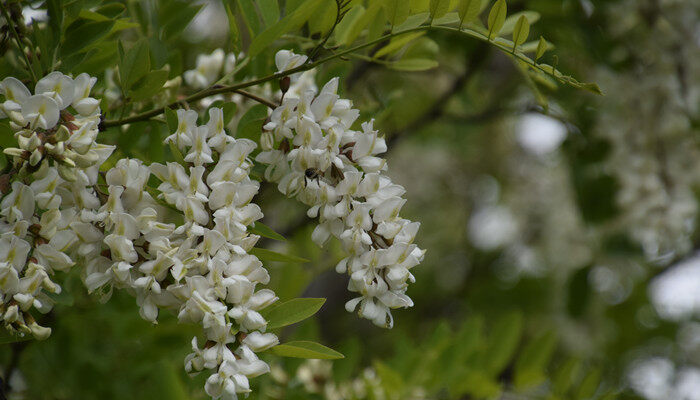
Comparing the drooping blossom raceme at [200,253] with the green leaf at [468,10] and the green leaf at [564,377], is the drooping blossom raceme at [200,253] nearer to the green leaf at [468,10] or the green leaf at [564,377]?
the green leaf at [468,10]

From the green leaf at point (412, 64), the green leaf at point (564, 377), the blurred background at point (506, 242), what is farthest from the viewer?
the green leaf at point (564, 377)

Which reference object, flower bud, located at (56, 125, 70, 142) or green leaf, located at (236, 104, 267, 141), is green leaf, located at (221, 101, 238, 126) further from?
flower bud, located at (56, 125, 70, 142)

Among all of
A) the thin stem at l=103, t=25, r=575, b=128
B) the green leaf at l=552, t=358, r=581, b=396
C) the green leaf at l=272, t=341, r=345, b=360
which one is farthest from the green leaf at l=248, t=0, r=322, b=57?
the green leaf at l=552, t=358, r=581, b=396

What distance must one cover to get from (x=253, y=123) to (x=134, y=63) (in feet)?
0.39

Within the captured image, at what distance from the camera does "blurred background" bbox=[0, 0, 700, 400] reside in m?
1.05

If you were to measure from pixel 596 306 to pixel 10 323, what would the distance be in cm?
205

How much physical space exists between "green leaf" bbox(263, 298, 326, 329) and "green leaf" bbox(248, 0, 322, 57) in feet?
0.76

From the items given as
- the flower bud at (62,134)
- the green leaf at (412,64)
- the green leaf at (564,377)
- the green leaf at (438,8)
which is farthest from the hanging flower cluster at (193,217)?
the green leaf at (564,377)

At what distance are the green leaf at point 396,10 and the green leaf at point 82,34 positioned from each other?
0.26 metres

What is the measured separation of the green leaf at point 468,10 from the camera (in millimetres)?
624

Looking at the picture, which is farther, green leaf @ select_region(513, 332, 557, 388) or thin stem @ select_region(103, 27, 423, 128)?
green leaf @ select_region(513, 332, 557, 388)

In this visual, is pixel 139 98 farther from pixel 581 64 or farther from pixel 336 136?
pixel 581 64

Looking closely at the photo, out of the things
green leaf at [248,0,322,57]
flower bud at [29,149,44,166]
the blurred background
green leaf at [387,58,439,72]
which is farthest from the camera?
the blurred background

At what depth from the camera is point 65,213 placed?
54cm
